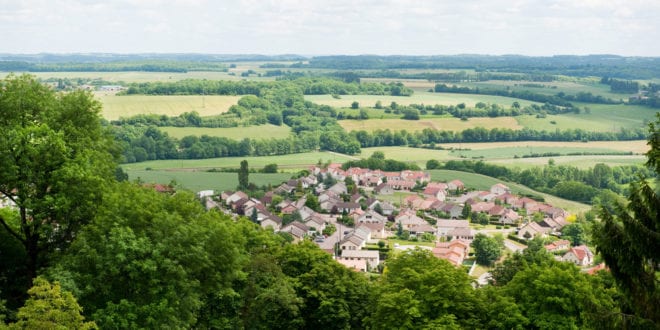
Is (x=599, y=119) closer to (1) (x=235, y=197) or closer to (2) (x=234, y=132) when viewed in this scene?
(2) (x=234, y=132)

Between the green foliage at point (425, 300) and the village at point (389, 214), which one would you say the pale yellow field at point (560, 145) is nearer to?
the village at point (389, 214)

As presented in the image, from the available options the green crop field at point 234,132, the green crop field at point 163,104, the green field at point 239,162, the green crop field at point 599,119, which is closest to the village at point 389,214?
the green field at point 239,162

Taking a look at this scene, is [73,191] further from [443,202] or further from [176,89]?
[176,89]

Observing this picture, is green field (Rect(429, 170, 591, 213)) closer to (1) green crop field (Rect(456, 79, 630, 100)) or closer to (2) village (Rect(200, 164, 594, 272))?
(2) village (Rect(200, 164, 594, 272))

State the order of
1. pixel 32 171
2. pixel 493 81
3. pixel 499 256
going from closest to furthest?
pixel 32 171, pixel 499 256, pixel 493 81

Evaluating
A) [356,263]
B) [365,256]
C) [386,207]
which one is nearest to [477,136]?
[386,207]

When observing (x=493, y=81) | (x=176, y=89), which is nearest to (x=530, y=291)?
(x=176, y=89)

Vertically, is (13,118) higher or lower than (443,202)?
higher

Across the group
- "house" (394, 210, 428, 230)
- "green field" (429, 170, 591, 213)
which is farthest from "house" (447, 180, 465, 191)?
"house" (394, 210, 428, 230)
